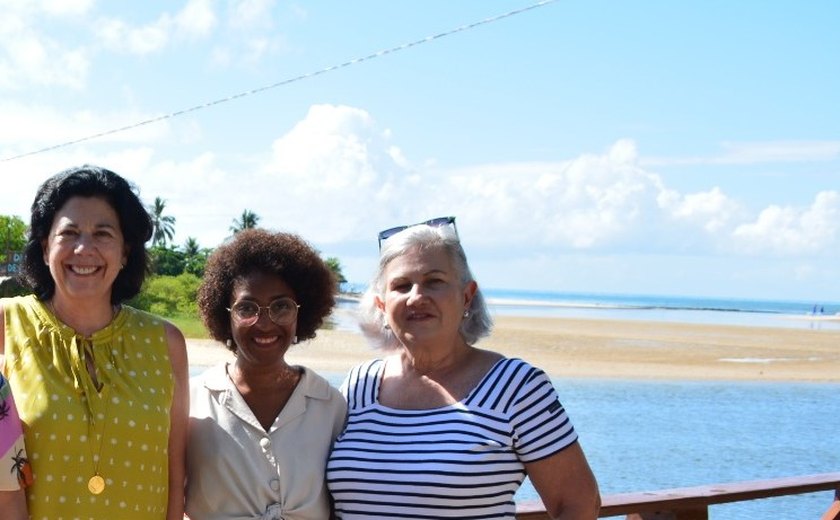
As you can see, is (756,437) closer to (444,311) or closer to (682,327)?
(444,311)

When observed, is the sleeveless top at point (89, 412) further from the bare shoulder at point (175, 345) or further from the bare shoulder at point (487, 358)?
the bare shoulder at point (487, 358)

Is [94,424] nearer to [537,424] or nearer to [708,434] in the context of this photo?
[537,424]

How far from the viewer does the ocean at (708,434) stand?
40.6ft

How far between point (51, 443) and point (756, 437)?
1590 centimetres

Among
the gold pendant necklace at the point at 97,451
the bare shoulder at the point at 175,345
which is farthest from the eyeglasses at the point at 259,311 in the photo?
the gold pendant necklace at the point at 97,451

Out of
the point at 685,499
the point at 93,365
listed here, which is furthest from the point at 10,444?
the point at 685,499

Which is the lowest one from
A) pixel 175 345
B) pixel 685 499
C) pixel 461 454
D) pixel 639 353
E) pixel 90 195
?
pixel 639 353

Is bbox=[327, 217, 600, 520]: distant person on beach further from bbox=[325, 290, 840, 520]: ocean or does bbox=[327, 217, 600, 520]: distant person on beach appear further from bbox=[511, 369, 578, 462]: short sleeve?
bbox=[325, 290, 840, 520]: ocean

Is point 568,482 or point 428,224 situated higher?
point 428,224

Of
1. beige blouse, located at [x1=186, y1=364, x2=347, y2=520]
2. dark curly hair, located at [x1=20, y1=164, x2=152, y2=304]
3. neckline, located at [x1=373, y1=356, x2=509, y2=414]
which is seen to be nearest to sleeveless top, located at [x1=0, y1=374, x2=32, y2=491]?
dark curly hair, located at [x1=20, y1=164, x2=152, y2=304]

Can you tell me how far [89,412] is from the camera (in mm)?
2596

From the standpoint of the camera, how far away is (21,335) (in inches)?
105

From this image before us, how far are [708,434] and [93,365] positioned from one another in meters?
15.6

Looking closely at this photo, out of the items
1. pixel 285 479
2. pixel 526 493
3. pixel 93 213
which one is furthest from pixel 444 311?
pixel 526 493
